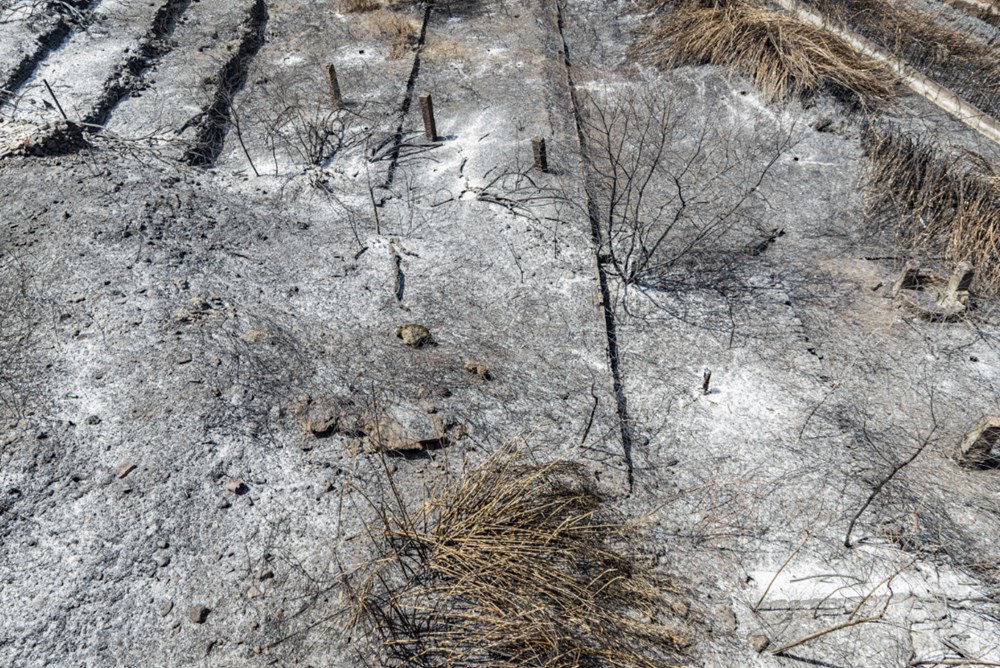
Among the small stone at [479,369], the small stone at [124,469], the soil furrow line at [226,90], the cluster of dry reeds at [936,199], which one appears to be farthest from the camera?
the soil furrow line at [226,90]

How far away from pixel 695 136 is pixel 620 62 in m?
1.73

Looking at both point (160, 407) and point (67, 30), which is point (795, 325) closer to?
point (160, 407)

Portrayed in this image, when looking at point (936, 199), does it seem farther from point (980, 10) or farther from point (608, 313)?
point (980, 10)

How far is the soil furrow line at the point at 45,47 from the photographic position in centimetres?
671

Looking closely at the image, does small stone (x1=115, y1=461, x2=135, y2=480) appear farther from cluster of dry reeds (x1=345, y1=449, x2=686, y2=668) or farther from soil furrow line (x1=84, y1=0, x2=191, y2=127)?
soil furrow line (x1=84, y1=0, x2=191, y2=127)

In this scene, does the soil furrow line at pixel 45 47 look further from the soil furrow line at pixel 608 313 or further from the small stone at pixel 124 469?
the soil furrow line at pixel 608 313

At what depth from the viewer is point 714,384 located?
4555 mm

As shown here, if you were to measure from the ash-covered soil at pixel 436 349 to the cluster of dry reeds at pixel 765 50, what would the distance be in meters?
0.27

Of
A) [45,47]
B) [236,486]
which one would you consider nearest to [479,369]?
[236,486]

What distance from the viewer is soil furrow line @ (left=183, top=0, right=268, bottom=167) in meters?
6.40

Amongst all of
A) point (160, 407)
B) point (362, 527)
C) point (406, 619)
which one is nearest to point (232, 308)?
point (160, 407)

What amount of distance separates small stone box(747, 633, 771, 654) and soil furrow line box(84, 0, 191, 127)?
267 inches

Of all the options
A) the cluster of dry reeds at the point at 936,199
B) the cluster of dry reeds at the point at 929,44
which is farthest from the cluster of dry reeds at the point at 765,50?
the cluster of dry reeds at the point at 936,199

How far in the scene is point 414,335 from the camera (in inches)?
182
